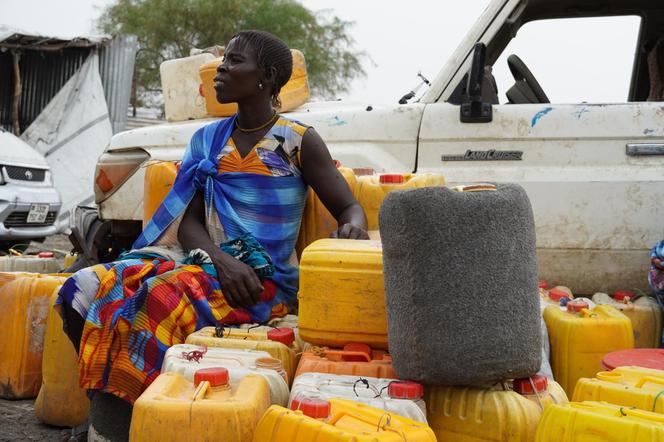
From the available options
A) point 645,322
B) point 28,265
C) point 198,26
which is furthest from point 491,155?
point 198,26

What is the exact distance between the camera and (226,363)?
2205 mm

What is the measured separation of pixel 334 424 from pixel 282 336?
83 centimetres

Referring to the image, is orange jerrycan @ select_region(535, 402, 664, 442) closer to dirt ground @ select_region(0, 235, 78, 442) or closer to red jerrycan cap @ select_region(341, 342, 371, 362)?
red jerrycan cap @ select_region(341, 342, 371, 362)

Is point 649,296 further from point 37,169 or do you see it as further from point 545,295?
point 37,169

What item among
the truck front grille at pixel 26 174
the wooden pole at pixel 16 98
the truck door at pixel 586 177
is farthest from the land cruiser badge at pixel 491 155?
the wooden pole at pixel 16 98

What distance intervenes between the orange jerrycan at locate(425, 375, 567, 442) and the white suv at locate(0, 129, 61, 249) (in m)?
6.72

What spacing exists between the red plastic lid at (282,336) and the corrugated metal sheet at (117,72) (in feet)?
37.3

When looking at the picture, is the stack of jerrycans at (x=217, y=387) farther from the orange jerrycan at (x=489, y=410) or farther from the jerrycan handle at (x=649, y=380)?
the jerrycan handle at (x=649, y=380)

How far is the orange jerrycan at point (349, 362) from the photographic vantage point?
7.41 feet

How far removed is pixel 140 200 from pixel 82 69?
9.47 meters

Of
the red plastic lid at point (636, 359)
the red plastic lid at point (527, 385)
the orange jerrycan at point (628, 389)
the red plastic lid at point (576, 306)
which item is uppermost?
the red plastic lid at point (527, 385)

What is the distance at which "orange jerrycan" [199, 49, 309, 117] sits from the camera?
441 cm

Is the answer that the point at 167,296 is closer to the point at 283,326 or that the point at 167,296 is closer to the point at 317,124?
the point at 283,326

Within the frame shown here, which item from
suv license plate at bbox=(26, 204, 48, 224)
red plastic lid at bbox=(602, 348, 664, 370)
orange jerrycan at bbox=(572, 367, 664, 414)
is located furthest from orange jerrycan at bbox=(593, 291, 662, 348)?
suv license plate at bbox=(26, 204, 48, 224)
